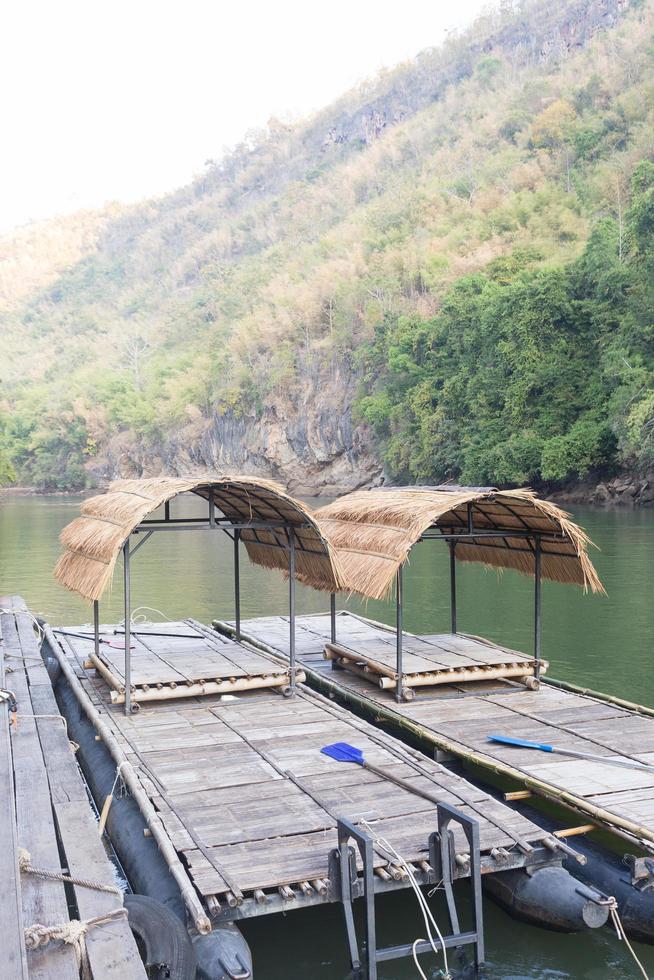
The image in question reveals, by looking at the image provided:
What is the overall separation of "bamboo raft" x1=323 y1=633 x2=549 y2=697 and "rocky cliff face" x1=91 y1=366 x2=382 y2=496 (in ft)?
157

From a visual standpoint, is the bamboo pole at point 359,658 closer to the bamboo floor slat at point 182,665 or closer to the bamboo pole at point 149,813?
the bamboo floor slat at point 182,665

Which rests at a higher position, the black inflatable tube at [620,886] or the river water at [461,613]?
the black inflatable tube at [620,886]

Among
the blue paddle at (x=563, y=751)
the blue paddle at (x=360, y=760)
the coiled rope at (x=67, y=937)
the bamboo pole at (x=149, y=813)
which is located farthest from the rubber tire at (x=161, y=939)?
the blue paddle at (x=563, y=751)

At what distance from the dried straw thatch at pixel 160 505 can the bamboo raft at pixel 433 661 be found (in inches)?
38.5

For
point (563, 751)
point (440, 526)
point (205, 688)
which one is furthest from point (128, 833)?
Answer: point (440, 526)

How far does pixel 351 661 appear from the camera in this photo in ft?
38.8

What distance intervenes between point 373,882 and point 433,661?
16.7 ft

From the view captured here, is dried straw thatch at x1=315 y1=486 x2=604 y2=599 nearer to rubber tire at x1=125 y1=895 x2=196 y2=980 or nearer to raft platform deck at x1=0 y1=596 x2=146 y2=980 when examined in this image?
raft platform deck at x1=0 y1=596 x2=146 y2=980

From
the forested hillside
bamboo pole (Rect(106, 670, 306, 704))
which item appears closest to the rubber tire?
bamboo pole (Rect(106, 670, 306, 704))

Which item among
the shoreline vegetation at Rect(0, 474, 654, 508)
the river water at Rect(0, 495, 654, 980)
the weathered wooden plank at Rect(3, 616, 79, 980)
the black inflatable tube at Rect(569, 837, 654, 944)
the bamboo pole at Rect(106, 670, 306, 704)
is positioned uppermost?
the shoreline vegetation at Rect(0, 474, 654, 508)

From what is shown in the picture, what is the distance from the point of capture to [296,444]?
66812 millimetres

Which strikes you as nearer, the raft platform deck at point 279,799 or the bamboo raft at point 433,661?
the raft platform deck at point 279,799

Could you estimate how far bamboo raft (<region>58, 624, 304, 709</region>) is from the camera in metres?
10.2

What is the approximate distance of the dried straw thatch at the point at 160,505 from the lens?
9.89 m
